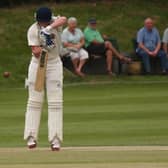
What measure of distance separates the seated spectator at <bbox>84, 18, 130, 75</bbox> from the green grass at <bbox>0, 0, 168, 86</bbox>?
6.38 ft

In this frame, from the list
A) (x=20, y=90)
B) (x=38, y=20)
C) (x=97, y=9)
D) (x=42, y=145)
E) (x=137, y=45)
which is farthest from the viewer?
(x=97, y=9)

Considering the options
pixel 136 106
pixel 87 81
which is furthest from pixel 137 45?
pixel 136 106

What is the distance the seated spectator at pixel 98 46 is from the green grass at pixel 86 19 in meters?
1.94

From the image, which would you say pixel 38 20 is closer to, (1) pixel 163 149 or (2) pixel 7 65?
(1) pixel 163 149

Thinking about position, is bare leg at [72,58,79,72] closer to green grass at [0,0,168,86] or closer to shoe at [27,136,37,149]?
green grass at [0,0,168,86]

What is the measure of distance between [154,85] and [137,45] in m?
2.64

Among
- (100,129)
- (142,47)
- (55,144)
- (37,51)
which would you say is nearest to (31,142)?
(55,144)

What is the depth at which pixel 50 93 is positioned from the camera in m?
13.6

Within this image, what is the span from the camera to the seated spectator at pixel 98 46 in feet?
89.9

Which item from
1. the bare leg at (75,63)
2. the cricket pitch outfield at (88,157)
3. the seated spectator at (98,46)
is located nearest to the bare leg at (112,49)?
the seated spectator at (98,46)

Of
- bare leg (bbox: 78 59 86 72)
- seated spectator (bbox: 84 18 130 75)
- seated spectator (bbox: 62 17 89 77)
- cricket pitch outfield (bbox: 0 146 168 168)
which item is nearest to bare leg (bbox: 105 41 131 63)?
seated spectator (bbox: 84 18 130 75)

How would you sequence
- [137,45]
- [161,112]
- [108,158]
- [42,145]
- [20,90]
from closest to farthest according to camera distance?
[108,158]
[42,145]
[161,112]
[20,90]
[137,45]

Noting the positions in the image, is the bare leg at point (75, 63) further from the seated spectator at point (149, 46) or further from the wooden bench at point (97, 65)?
the seated spectator at point (149, 46)

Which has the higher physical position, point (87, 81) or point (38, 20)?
point (38, 20)
